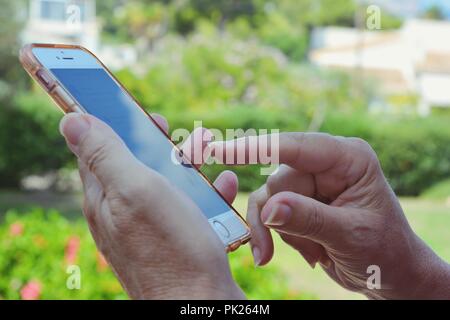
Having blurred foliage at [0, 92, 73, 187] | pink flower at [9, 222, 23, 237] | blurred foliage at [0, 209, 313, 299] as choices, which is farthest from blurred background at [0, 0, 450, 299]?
pink flower at [9, 222, 23, 237]

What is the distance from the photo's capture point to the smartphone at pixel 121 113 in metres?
0.82

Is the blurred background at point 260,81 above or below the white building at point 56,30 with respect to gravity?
below

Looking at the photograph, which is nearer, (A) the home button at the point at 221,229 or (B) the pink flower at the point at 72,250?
(A) the home button at the point at 221,229

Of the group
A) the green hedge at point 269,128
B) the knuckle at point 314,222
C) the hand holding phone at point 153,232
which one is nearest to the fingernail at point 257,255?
the knuckle at point 314,222

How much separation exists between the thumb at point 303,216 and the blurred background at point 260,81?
3.32 metres

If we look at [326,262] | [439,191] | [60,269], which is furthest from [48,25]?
[326,262]

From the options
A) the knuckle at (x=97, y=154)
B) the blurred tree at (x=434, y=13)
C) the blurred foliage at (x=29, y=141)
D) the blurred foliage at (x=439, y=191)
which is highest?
the knuckle at (x=97, y=154)

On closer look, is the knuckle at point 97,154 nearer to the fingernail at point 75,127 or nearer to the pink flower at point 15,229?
the fingernail at point 75,127

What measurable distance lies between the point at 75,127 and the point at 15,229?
1.87m

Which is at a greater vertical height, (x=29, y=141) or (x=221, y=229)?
(x=221, y=229)

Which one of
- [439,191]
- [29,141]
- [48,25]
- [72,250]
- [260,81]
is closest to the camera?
[72,250]

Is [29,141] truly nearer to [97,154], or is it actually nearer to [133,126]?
[133,126]

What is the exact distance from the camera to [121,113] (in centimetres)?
87
